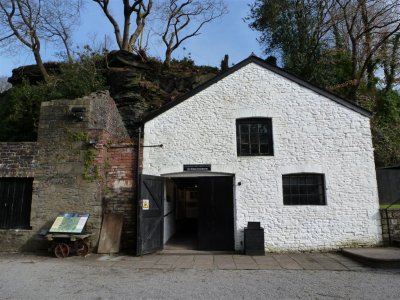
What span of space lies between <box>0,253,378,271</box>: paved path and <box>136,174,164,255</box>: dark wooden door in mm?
400

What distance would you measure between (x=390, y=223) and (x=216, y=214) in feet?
17.5

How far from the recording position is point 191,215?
17.2 m

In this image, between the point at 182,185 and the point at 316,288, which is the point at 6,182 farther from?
the point at 316,288

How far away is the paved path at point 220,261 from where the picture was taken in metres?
7.57

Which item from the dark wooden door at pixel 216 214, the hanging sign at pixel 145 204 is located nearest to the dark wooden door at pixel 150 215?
the hanging sign at pixel 145 204

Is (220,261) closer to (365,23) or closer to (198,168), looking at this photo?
(198,168)

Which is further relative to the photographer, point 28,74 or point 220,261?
point 28,74

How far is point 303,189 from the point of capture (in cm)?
980

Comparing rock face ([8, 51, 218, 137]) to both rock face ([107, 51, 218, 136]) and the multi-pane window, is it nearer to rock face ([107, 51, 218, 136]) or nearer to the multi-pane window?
rock face ([107, 51, 218, 136])

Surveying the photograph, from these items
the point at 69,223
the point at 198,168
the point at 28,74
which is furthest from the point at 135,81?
the point at 69,223

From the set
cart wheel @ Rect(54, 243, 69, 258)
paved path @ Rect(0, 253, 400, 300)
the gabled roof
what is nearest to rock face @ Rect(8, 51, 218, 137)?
the gabled roof

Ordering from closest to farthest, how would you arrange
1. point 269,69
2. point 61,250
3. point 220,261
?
point 220,261 → point 61,250 → point 269,69

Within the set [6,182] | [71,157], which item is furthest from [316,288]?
[6,182]

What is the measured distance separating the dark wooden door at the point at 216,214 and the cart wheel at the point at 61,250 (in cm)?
397
